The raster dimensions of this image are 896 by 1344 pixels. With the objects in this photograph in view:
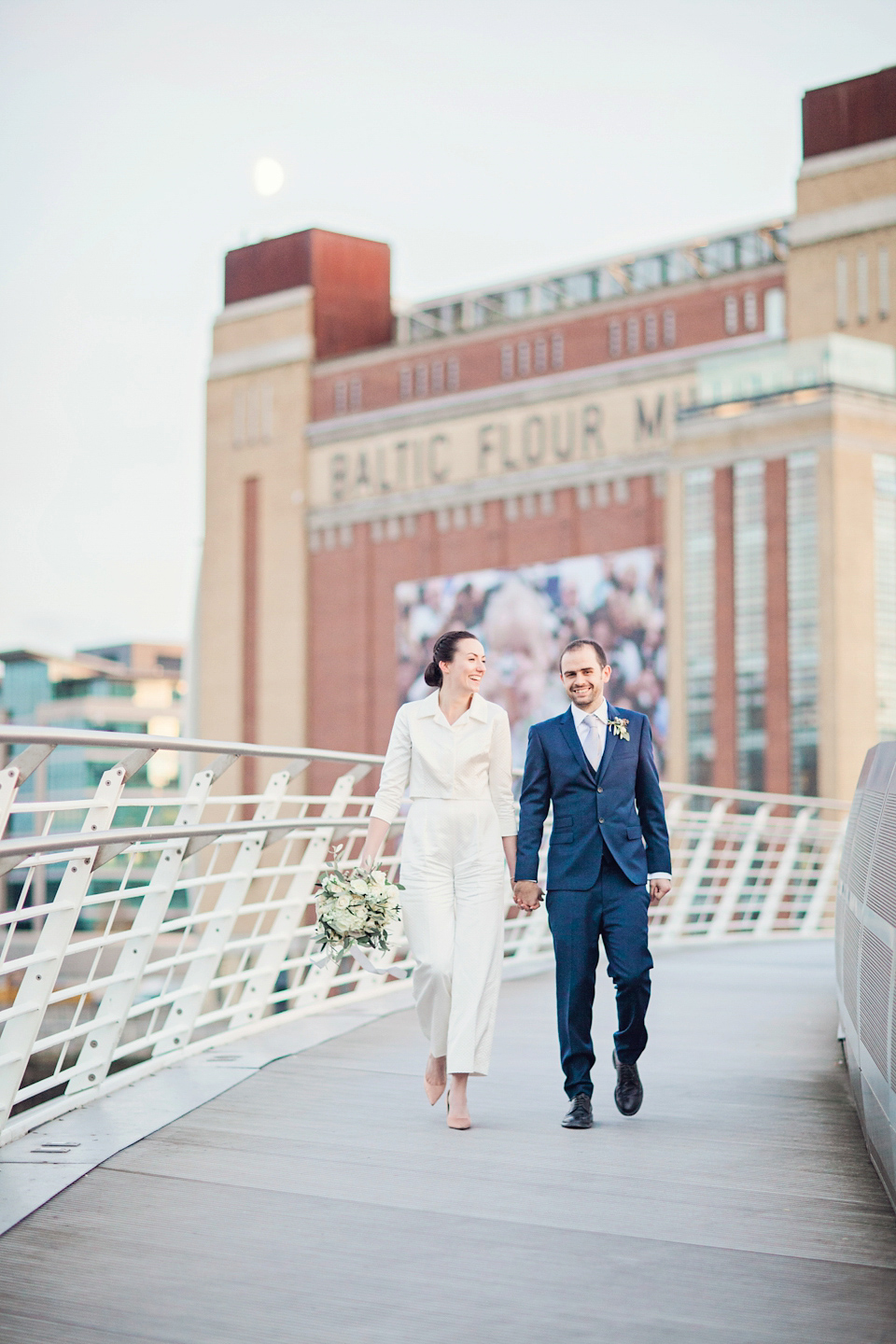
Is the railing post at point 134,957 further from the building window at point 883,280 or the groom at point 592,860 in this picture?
the building window at point 883,280

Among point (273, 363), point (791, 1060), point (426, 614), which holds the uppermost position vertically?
point (273, 363)

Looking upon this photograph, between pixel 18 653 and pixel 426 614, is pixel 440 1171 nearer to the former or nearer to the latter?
pixel 426 614

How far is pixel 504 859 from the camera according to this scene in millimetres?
5324

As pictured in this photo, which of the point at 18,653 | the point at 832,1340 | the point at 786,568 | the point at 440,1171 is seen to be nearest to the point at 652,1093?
the point at 440,1171

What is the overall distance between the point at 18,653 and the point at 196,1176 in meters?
95.1

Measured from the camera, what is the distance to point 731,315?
47.4 m

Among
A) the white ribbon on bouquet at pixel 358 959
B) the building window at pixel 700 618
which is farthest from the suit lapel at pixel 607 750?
the building window at pixel 700 618

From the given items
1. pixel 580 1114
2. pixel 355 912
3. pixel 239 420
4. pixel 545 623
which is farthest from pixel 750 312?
pixel 580 1114

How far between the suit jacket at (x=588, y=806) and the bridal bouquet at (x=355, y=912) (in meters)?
0.45

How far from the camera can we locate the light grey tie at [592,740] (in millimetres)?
5184

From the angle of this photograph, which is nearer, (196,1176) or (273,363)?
(196,1176)

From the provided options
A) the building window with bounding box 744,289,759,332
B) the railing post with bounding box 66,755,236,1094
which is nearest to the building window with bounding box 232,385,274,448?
the building window with bounding box 744,289,759,332

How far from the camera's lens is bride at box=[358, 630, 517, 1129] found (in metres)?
4.97

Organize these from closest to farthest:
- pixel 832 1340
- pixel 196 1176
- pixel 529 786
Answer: pixel 832 1340 < pixel 196 1176 < pixel 529 786
